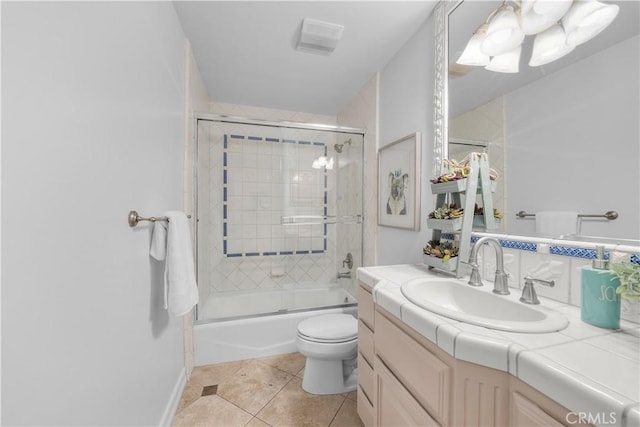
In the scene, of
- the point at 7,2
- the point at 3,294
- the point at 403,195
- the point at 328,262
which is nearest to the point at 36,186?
the point at 3,294

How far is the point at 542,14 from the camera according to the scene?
0.93 m

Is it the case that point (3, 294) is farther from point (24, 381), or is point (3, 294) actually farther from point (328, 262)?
point (328, 262)

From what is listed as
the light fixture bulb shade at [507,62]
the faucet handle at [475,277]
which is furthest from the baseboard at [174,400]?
the light fixture bulb shade at [507,62]

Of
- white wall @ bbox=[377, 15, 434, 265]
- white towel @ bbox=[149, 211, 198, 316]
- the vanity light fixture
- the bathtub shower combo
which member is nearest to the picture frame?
white wall @ bbox=[377, 15, 434, 265]

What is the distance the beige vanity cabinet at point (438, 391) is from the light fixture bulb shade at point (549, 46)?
1079 mm

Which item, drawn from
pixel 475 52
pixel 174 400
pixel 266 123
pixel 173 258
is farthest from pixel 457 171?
pixel 174 400

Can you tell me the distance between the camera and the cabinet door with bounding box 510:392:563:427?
477 millimetres

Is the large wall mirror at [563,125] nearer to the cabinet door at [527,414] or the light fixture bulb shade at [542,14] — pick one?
the light fixture bulb shade at [542,14]

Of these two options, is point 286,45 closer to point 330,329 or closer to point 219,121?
point 219,121

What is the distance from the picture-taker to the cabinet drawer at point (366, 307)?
1167 mm

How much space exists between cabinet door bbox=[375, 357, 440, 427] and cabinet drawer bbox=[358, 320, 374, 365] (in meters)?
0.15

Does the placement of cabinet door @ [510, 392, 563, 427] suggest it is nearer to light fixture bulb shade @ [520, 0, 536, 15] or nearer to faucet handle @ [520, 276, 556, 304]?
faucet handle @ [520, 276, 556, 304]

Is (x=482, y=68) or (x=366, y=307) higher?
(x=482, y=68)

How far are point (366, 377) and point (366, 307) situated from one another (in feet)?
1.14
